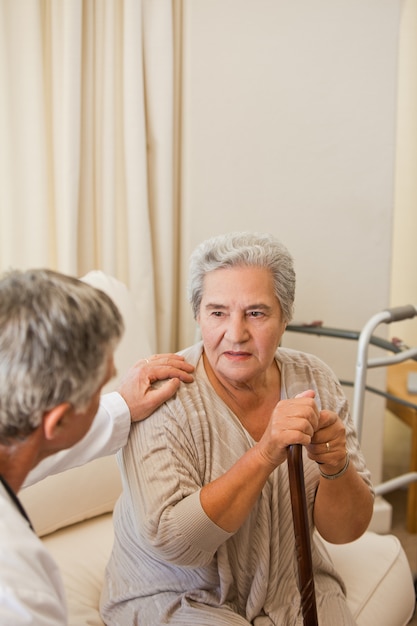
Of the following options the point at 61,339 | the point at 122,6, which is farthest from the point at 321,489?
the point at 122,6

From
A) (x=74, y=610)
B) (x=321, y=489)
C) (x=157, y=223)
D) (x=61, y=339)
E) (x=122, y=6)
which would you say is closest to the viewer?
(x=61, y=339)

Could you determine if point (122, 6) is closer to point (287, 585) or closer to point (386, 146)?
point (386, 146)

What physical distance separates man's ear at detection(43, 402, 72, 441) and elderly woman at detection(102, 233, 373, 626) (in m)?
0.46

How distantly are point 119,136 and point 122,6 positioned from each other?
1.41 feet

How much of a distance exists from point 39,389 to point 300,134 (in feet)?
6.12

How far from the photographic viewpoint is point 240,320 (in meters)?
1.47

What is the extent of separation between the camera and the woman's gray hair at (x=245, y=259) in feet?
4.83

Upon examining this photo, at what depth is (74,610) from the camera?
5.15 ft

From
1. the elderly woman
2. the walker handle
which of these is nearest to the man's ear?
the elderly woman

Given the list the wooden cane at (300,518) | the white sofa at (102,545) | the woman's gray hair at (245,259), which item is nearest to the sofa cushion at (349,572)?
the white sofa at (102,545)

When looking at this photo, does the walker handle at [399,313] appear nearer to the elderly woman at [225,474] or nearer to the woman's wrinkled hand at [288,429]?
the elderly woman at [225,474]

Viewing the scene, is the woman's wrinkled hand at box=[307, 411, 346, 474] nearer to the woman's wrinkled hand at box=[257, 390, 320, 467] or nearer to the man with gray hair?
the woman's wrinkled hand at box=[257, 390, 320, 467]

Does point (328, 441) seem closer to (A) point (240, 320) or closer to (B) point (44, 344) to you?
(A) point (240, 320)

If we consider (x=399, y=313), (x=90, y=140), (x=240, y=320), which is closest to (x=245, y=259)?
(x=240, y=320)
